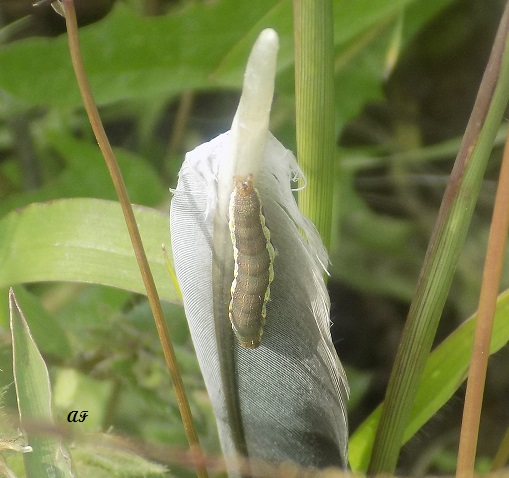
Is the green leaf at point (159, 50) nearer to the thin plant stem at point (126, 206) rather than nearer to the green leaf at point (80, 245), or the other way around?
the green leaf at point (80, 245)

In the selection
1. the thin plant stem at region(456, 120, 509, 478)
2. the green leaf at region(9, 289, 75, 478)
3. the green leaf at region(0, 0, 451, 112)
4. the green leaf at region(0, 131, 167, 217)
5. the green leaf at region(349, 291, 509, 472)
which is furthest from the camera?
the green leaf at region(0, 131, 167, 217)

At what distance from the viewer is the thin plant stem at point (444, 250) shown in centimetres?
52

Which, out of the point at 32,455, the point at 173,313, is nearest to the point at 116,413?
the point at 173,313

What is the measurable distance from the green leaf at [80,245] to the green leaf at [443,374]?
0.85ft

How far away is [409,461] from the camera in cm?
120

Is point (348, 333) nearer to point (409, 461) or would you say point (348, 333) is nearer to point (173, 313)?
point (409, 461)

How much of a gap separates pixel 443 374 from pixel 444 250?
179 mm

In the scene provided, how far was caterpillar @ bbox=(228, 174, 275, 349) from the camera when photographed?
0.53 m

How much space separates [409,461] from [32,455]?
807 mm

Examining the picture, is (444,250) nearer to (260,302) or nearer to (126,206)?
(260,302)

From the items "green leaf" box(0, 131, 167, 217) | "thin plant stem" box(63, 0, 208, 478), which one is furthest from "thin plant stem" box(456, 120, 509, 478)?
"green leaf" box(0, 131, 167, 217)

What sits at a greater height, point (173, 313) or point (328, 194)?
point (328, 194)

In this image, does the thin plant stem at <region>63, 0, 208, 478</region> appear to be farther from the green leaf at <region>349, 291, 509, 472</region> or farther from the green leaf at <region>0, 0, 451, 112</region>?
the green leaf at <region>0, 0, 451, 112</region>

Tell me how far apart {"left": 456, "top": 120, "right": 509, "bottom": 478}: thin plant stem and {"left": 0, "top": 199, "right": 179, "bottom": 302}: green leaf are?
334mm
